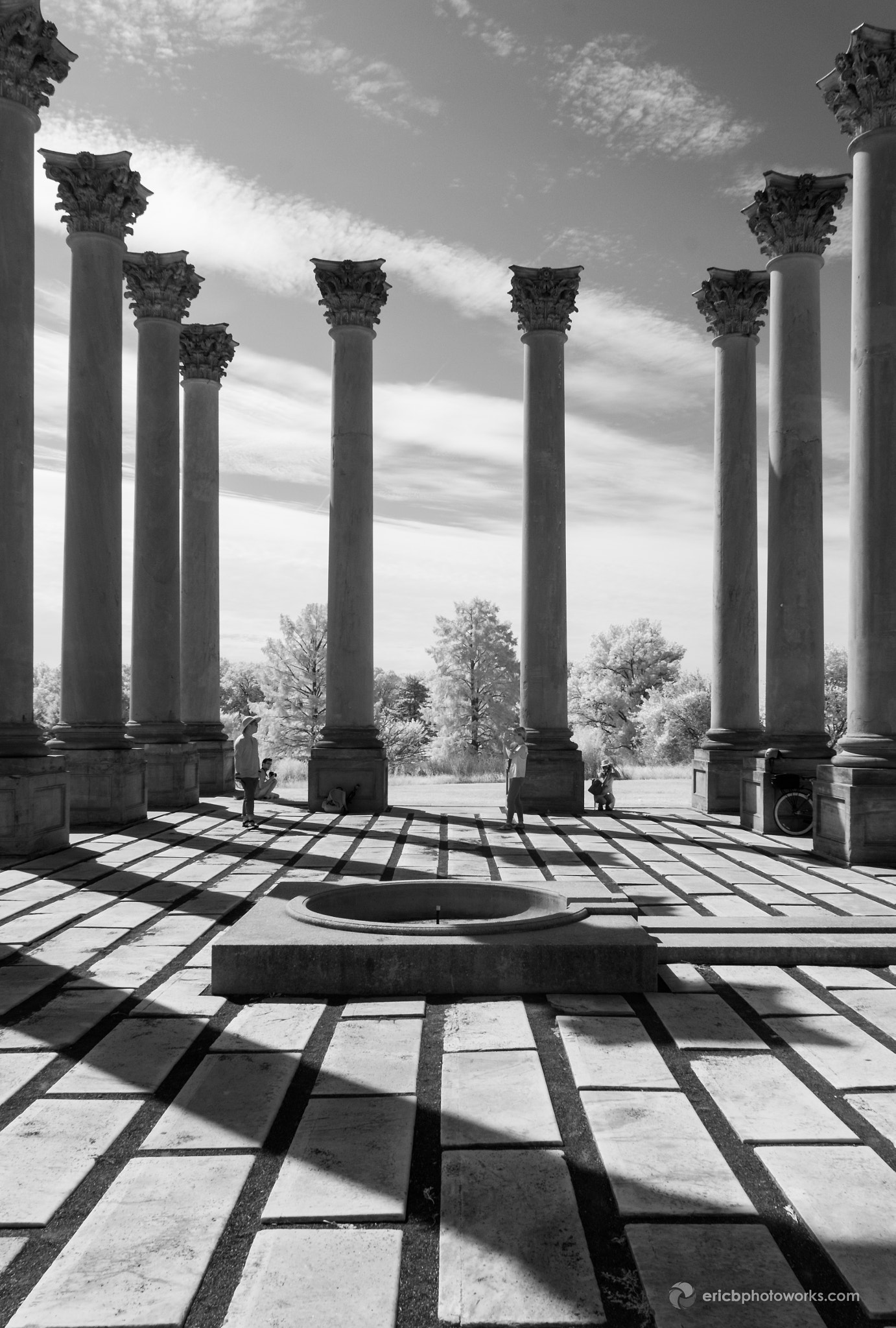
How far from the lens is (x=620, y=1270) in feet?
15.1

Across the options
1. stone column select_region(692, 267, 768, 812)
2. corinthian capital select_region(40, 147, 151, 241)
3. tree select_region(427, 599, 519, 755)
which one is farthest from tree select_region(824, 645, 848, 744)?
corinthian capital select_region(40, 147, 151, 241)

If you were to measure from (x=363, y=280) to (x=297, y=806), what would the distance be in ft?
47.3

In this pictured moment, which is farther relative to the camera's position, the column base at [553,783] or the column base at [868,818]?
the column base at [553,783]

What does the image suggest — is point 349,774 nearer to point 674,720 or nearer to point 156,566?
point 156,566

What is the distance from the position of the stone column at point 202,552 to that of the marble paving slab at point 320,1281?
2659 centimetres

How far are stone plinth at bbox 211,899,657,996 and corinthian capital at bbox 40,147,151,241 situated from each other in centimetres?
1909

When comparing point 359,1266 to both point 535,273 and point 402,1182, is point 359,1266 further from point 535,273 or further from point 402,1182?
point 535,273

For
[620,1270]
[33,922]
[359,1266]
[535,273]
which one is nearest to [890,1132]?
[620,1270]

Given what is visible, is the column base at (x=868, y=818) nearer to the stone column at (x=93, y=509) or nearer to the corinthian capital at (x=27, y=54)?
the stone column at (x=93, y=509)

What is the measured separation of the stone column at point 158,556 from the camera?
2631 cm

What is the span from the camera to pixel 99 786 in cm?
2209

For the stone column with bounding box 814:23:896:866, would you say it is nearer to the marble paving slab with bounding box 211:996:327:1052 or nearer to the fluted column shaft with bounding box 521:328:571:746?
the fluted column shaft with bounding box 521:328:571:746

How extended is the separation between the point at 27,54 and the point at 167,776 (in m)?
16.1

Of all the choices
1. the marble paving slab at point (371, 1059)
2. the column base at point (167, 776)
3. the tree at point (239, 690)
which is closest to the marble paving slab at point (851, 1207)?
the marble paving slab at point (371, 1059)
